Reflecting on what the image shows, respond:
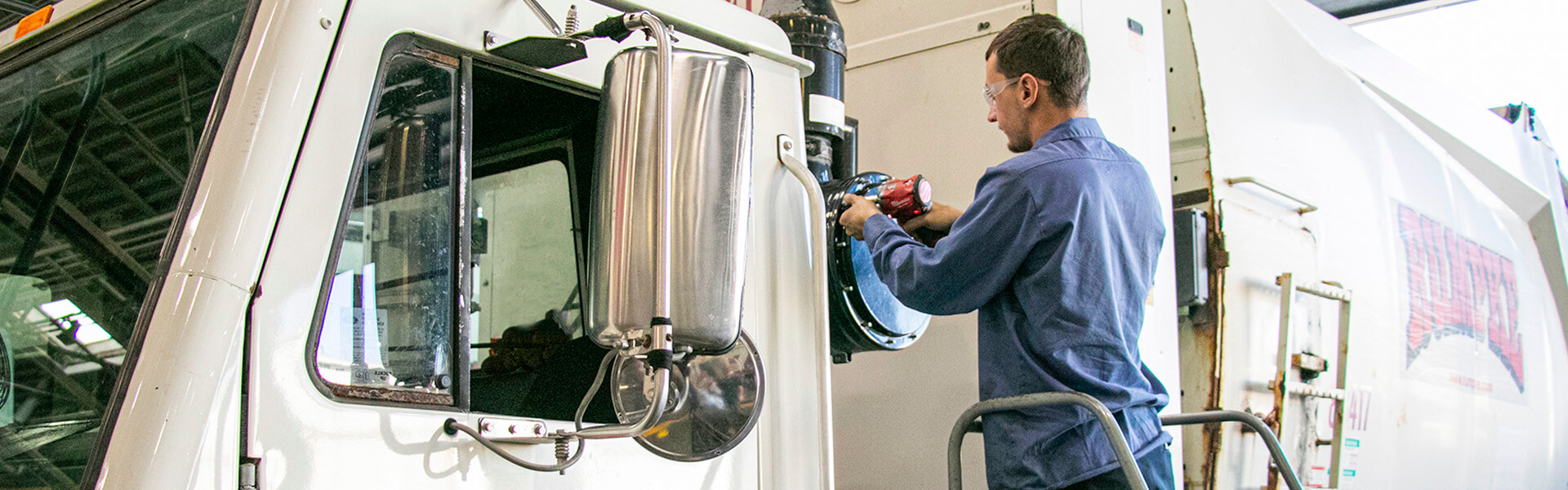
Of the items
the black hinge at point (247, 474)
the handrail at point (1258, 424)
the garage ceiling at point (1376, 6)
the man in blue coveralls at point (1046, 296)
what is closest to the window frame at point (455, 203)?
the black hinge at point (247, 474)

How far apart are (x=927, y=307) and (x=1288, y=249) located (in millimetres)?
1523

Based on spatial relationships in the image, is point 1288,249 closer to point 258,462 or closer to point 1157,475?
point 1157,475

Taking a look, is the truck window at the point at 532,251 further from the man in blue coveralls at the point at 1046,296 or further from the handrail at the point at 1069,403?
the handrail at the point at 1069,403

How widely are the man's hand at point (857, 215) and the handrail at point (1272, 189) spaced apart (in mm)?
1338

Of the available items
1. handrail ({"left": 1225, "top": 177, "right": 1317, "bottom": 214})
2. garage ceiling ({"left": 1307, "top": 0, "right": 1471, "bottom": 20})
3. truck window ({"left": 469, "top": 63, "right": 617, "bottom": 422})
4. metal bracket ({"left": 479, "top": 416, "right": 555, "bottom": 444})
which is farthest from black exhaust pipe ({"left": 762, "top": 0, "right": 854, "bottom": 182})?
garage ceiling ({"left": 1307, "top": 0, "right": 1471, "bottom": 20})

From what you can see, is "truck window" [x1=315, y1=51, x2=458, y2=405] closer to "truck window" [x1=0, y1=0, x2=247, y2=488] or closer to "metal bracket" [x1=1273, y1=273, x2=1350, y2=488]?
"truck window" [x1=0, y1=0, x2=247, y2=488]

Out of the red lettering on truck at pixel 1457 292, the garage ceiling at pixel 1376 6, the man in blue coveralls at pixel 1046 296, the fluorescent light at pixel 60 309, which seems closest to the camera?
the fluorescent light at pixel 60 309

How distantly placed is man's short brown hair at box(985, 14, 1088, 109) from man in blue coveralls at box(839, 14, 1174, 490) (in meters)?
0.10

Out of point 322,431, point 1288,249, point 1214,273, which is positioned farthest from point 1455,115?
point 322,431

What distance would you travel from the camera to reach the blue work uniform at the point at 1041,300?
6.56 feet

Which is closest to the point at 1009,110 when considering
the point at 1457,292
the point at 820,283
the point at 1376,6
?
the point at 820,283

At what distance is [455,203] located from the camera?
1611 mm

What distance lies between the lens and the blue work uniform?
6.56 feet

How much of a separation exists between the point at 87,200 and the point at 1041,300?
136 cm
